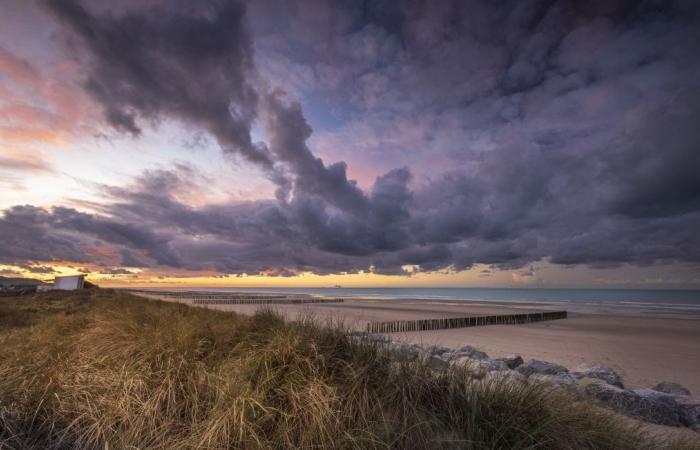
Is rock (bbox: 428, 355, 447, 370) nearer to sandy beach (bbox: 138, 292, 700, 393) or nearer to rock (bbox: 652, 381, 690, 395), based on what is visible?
sandy beach (bbox: 138, 292, 700, 393)

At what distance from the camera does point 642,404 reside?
759cm

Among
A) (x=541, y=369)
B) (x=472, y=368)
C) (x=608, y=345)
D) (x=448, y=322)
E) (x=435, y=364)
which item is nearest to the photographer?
(x=435, y=364)

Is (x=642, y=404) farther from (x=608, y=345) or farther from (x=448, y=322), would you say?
(x=448, y=322)

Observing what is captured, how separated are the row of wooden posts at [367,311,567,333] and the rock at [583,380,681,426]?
45.1ft

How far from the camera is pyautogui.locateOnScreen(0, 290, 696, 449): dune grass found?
409cm

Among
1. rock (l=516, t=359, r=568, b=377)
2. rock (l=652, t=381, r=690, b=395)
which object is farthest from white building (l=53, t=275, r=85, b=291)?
rock (l=652, t=381, r=690, b=395)

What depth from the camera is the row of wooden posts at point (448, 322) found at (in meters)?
25.0

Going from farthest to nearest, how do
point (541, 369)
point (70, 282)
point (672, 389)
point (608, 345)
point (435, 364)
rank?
point (70, 282) → point (608, 345) → point (541, 369) → point (672, 389) → point (435, 364)

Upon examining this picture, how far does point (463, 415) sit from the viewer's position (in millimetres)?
4457

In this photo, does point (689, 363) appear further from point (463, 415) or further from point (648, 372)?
A: point (463, 415)

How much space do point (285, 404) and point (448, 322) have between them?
2617 centimetres

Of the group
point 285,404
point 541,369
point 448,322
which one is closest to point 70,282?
point 448,322

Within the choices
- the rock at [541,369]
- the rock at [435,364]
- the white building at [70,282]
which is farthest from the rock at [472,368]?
the white building at [70,282]

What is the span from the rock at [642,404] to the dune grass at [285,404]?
10.5 ft
